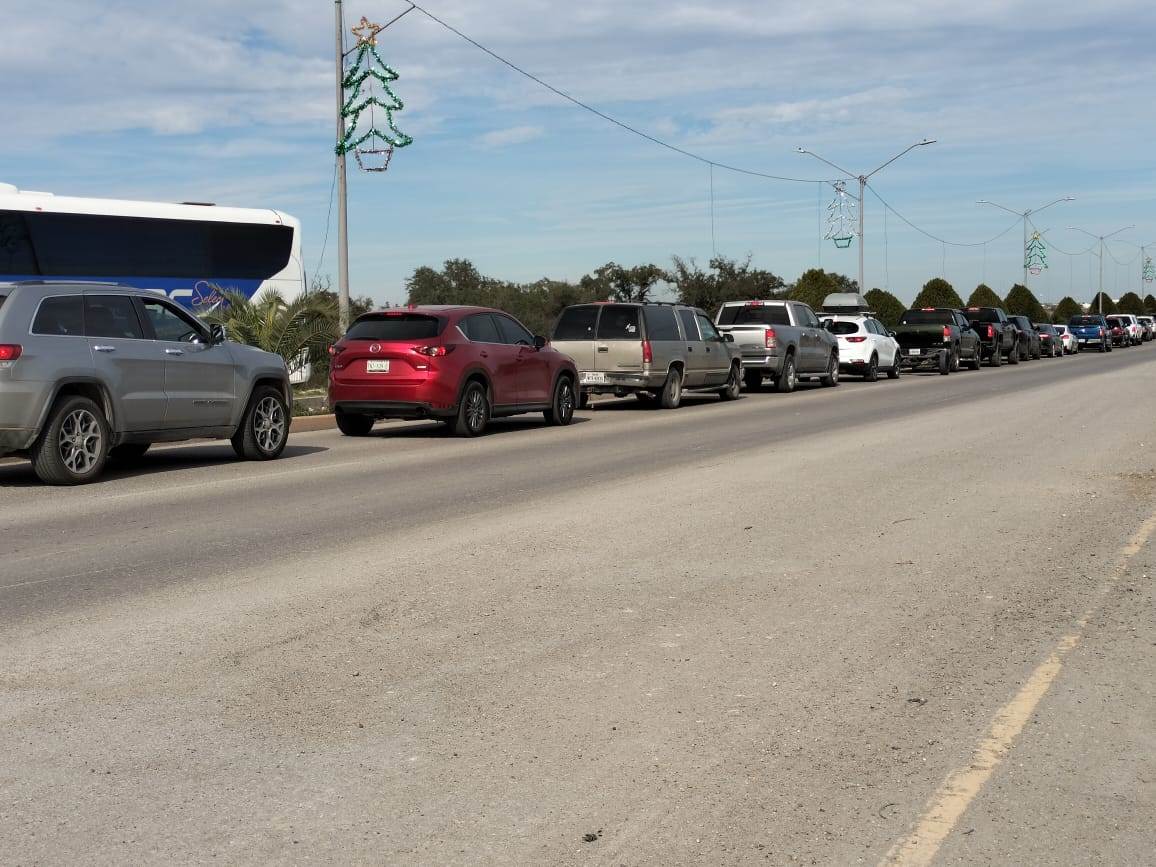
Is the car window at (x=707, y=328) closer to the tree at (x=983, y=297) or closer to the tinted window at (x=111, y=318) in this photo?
the tinted window at (x=111, y=318)

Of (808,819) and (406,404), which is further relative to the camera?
(406,404)

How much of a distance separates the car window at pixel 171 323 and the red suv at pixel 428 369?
3.65 m

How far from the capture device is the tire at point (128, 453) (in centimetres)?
1474

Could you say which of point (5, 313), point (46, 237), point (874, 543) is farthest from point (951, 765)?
point (46, 237)

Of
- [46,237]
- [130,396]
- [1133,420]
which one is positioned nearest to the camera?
[130,396]

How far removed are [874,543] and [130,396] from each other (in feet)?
24.3

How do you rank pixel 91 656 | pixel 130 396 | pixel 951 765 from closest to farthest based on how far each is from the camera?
1. pixel 951 765
2. pixel 91 656
3. pixel 130 396

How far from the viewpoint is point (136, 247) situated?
89.4 feet

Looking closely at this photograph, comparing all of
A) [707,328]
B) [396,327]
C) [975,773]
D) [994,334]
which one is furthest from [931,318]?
[975,773]

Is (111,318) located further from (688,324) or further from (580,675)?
(688,324)

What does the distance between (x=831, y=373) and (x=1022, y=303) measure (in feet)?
211

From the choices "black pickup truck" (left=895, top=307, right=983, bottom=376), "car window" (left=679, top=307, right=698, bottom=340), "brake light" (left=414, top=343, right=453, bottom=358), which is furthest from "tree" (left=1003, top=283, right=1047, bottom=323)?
"brake light" (left=414, top=343, right=453, bottom=358)

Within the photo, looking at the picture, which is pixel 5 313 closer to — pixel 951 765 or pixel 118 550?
pixel 118 550

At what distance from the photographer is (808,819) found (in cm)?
422
